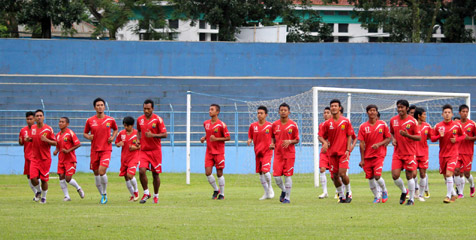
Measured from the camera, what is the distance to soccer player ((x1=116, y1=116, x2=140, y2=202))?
46.6 feet

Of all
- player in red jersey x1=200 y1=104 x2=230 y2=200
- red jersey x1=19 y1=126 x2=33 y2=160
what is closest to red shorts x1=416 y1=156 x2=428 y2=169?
player in red jersey x1=200 y1=104 x2=230 y2=200

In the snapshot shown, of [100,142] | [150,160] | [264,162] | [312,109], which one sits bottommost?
[264,162]

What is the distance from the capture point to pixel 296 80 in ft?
114

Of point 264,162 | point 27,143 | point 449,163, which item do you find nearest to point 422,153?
point 449,163

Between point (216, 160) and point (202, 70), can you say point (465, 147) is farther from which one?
point (202, 70)

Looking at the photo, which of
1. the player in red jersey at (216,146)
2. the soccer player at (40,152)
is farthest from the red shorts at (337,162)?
the soccer player at (40,152)

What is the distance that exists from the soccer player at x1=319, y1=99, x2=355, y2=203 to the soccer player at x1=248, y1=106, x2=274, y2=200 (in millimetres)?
2062

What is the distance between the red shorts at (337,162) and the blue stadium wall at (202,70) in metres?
18.1

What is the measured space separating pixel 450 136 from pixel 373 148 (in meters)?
2.56

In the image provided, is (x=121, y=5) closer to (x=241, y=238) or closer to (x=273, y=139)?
(x=273, y=139)

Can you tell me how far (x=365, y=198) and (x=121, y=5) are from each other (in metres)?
29.9

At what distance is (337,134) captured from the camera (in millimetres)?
13750

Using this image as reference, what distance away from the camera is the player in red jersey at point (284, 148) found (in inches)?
567

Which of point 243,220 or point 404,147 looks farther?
point 404,147
